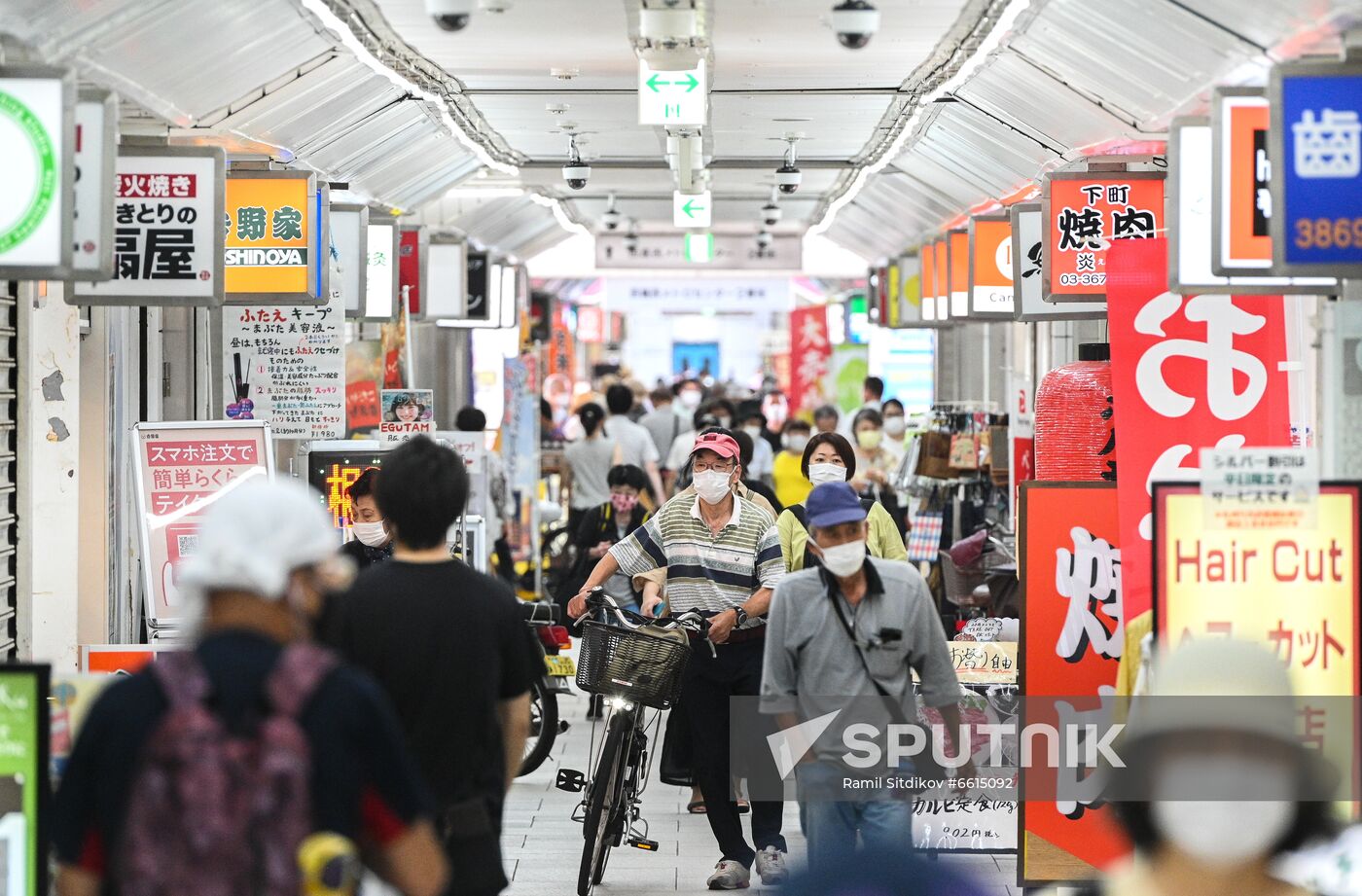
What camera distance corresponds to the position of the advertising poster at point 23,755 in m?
3.99

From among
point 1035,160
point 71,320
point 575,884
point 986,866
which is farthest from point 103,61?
point 1035,160

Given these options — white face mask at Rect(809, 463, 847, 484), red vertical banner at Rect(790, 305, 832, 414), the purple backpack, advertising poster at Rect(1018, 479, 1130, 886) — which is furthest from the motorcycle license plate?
red vertical banner at Rect(790, 305, 832, 414)

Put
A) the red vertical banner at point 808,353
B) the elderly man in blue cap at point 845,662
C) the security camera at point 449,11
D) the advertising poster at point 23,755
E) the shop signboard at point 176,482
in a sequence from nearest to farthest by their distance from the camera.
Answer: the advertising poster at point 23,755
the elderly man in blue cap at point 845,662
the security camera at point 449,11
the shop signboard at point 176,482
the red vertical banner at point 808,353

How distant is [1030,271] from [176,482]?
4.24 metres

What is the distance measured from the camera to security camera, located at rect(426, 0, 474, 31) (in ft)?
21.1

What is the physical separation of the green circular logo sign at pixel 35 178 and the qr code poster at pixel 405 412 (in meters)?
7.32

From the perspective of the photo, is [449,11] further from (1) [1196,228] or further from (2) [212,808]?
(2) [212,808]

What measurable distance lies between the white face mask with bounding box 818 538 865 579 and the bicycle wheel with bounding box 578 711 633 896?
1.91 meters

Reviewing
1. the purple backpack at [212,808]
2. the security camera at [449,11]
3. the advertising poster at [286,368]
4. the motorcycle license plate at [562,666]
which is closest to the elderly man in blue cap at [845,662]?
the security camera at [449,11]

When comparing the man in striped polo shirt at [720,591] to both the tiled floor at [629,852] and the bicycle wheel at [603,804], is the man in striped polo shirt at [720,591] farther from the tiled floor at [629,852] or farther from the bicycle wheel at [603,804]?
the bicycle wheel at [603,804]

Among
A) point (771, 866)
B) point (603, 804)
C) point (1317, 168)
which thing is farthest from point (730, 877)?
point (1317, 168)

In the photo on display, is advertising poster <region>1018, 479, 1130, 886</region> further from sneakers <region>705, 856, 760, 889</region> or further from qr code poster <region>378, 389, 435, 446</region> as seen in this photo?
qr code poster <region>378, 389, 435, 446</region>

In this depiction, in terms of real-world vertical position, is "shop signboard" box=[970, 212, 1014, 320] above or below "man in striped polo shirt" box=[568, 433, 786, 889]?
above

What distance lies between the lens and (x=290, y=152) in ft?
32.3
